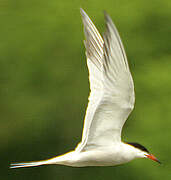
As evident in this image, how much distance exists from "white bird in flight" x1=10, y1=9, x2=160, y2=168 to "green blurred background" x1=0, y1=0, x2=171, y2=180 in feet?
8.81

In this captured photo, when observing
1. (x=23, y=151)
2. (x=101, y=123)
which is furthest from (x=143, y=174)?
(x=101, y=123)

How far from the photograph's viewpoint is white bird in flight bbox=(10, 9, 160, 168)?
2355 millimetres

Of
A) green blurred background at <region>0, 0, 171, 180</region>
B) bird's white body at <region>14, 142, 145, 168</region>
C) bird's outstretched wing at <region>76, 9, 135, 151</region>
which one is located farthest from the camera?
green blurred background at <region>0, 0, 171, 180</region>

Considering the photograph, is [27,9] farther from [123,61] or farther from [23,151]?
[123,61]

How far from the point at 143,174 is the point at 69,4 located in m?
2.88

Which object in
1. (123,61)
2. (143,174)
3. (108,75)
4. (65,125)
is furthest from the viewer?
(65,125)

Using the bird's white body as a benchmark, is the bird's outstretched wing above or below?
above

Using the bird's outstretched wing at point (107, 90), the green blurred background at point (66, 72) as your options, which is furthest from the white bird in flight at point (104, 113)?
the green blurred background at point (66, 72)

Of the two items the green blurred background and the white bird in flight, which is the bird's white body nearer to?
the white bird in flight

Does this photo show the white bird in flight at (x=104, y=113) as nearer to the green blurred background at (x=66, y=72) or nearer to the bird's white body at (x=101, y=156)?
the bird's white body at (x=101, y=156)

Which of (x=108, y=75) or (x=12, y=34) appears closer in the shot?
(x=108, y=75)

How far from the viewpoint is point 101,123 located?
104 inches

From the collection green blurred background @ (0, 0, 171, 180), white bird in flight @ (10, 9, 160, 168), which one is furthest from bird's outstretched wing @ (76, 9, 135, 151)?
green blurred background @ (0, 0, 171, 180)

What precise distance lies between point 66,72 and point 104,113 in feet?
12.2
